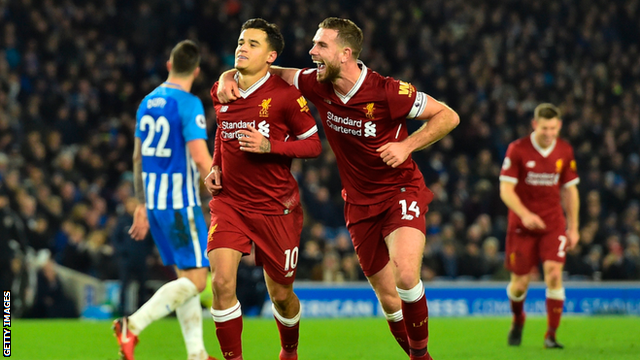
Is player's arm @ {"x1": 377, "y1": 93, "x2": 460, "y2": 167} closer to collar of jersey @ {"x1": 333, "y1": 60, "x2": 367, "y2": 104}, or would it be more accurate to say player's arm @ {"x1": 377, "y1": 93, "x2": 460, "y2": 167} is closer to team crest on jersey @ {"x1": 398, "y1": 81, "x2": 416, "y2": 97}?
team crest on jersey @ {"x1": 398, "y1": 81, "x2": 416, "y2": 97}

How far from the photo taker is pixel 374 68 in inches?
816

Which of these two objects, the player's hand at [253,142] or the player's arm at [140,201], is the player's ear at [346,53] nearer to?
the player's hand at [253,142]

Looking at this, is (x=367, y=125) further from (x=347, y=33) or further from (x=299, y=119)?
(x=347, y=33)

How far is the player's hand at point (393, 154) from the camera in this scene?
604 cm

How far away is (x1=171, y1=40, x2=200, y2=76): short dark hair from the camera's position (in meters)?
7.20

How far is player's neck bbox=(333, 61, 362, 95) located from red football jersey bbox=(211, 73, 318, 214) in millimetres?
307

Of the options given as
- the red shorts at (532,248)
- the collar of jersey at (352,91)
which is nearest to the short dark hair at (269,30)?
the collar of jersey at (352,91)

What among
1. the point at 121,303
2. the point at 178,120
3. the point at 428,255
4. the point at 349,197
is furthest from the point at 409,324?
the point at 428,255

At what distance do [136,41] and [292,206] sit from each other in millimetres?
14439

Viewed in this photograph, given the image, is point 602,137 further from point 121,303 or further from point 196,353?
point 196,353

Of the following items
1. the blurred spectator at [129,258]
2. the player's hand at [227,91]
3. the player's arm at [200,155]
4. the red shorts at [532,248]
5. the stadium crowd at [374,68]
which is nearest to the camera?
the player's hand at [227,91]

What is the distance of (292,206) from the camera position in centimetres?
643

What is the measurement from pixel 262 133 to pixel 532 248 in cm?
445

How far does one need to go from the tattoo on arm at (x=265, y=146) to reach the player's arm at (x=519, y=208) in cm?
419
